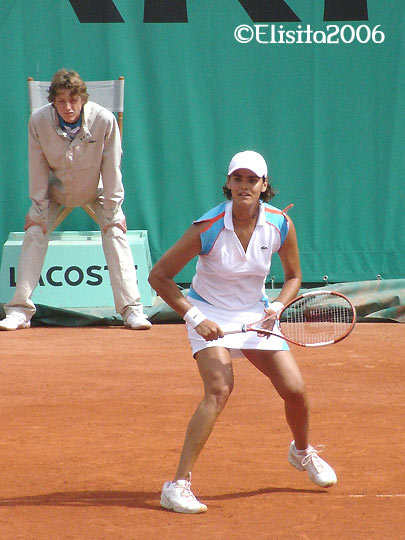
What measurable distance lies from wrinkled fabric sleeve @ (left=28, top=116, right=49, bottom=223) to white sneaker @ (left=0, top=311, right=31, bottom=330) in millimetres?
693

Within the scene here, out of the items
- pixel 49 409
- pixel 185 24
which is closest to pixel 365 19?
pixel 185 24

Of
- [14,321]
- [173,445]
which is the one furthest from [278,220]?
[14,321]

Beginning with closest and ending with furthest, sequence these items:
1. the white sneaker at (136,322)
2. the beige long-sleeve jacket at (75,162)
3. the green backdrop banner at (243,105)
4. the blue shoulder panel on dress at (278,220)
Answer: the blue shoulder panel on dress at (278,220), the beige long-sleeve jacket at (75,162), the white sneaker at (136,322), the green backdrop banner at (243,105)

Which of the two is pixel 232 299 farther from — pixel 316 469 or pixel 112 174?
pixel 112 174

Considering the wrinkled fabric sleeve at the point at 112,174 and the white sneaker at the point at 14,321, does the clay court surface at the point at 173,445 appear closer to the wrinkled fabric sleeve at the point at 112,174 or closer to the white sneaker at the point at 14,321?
the white sneaker at the point at 14,321

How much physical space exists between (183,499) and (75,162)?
4030 mm

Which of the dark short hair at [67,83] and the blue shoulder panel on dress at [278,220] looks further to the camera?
the dark short hair at [67,83]

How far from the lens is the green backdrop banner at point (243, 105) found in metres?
8.49

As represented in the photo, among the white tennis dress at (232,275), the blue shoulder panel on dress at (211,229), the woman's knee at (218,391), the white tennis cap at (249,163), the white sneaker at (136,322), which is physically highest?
the white tennis cap at (249,163)

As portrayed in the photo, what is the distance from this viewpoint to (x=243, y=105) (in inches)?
341

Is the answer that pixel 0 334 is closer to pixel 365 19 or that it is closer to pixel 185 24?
pixel 185 24

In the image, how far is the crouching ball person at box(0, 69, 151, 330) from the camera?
7043 mm

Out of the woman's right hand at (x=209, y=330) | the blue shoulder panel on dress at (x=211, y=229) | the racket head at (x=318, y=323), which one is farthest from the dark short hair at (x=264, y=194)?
the woman's right hand at (x=209, y=330)

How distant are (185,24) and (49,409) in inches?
174
